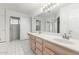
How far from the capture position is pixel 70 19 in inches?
108

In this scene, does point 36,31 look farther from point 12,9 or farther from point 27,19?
point 12,9

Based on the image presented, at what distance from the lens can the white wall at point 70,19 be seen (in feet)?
8.33

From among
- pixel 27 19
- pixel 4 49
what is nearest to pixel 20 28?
pixel 27 19

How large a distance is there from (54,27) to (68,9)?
0.76 metres

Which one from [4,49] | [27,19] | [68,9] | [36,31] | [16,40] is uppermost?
[68,9]

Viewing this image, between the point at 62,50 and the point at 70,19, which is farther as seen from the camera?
the point at 70,19

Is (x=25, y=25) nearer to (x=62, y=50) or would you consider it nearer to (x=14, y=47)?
(x=14, y=47)

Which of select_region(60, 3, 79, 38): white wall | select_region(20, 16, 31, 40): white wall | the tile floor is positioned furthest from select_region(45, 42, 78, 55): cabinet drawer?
the tile floor

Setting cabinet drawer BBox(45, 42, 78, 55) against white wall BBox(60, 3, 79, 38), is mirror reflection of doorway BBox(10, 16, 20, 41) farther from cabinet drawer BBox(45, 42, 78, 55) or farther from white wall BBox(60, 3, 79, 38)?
cabinet drawer BBox(45, 42, 78, 55)

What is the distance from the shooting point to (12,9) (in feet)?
10.7

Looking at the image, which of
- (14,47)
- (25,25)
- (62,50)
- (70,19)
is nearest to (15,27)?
(25,25)

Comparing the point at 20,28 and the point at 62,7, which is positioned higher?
the point at 62,7

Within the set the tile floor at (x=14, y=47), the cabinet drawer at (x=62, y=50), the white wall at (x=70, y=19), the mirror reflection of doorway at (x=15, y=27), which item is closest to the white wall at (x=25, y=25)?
the mirror reflection of doorway at (x=15, y=27)

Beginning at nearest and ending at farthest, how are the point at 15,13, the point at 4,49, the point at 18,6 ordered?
the point at 18,6 < the point at 15,13 < the point at 4,49
